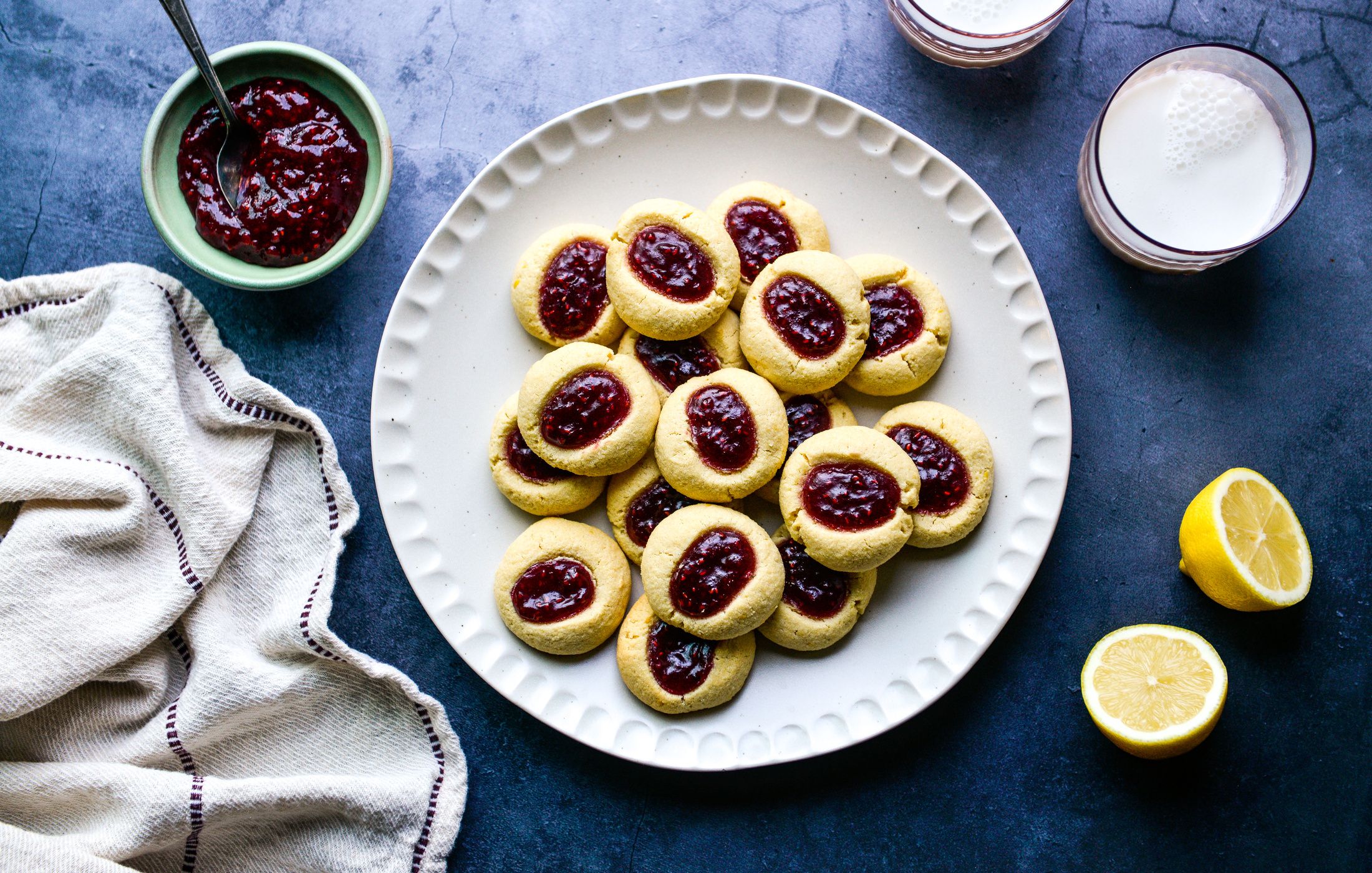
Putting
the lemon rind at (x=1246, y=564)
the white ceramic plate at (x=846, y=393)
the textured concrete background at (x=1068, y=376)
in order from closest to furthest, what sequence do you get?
the lemon rind at (x=1246, y=564) → the white ceramic plate at (x=846, y=393) → the textured concrete background at (x=1068, y=376)

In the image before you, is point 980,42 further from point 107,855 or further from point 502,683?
point 107,855

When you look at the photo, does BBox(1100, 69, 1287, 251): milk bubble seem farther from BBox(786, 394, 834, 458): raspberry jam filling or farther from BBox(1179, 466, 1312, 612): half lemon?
BBox(786, 394, 834, 458): raspberry jam filling

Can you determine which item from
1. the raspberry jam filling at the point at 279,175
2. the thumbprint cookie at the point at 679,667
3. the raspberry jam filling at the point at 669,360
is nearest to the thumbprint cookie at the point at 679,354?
the raspberry jam filling at the point at 669,360

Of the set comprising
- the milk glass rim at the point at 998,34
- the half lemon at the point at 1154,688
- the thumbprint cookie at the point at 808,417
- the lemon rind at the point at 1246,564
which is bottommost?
the half lemon at the point at 1154,688

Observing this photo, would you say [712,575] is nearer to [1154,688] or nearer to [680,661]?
[680,661]

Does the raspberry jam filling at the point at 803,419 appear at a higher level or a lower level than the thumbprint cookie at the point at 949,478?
higher

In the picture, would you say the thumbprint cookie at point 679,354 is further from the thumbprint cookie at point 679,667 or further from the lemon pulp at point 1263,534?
the lemon pulp at point 1263,534

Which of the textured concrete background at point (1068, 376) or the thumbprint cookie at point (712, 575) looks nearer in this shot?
the thumbprint cookie at point (712, 575)

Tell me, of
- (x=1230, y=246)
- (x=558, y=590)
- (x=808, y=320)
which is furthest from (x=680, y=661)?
(x=1230, y=246)
